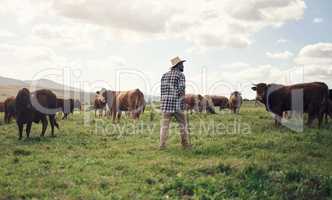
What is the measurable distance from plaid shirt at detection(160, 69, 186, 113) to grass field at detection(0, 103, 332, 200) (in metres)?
1.47

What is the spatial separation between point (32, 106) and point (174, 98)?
7.90m

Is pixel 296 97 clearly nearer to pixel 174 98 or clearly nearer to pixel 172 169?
pixel 174 98

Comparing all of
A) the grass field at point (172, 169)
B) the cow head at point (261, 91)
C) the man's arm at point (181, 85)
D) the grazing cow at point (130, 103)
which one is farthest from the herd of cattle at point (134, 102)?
the cow head at point (261, 91)

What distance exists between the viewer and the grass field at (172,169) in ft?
25.3

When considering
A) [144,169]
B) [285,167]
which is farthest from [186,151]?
[285,167]

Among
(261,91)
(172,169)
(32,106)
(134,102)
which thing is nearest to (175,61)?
(172,169)

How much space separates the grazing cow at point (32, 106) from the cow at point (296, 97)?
37.3ft

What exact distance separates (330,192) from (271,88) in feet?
46.3

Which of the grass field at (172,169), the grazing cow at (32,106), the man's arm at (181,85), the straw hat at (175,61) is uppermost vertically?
the straw hat at (175,61)

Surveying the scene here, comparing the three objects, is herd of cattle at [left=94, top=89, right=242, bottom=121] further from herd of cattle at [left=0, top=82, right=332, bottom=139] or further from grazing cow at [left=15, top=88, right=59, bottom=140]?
grazing cow at [left=15, top=88, right=59, bottom=140]

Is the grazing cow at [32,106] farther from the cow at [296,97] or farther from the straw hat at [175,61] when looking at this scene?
the cow at [296,97]

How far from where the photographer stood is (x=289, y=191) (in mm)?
7582

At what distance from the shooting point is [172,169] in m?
9.59

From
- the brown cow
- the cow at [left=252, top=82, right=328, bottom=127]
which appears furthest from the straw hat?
the brown cow
